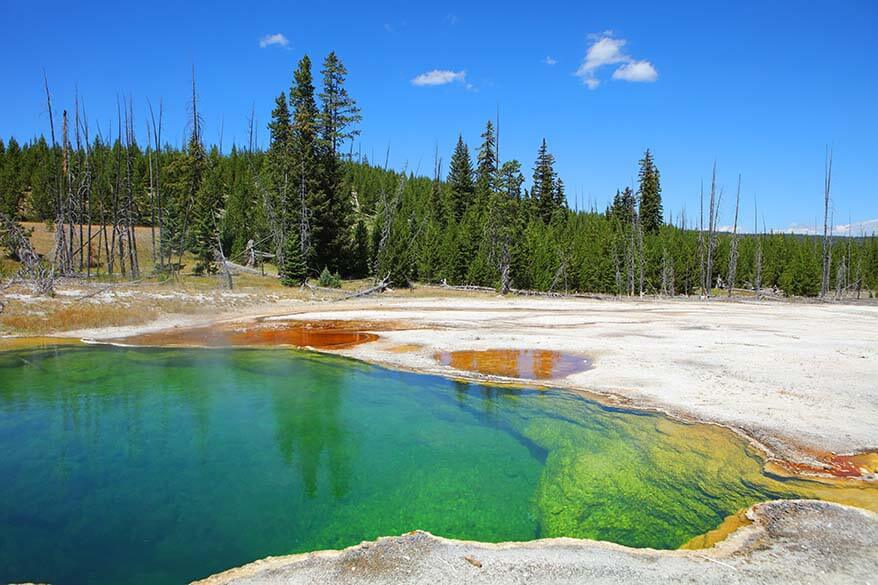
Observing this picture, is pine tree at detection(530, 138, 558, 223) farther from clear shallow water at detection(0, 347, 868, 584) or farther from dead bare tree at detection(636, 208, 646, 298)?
clear shallow water at detection(0, 347, 868, 584)

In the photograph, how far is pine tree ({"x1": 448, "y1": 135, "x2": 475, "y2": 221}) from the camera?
76375 mm

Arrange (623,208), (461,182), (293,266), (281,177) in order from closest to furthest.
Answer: (293,266) < (281,177) < (461,182) < (623,208)

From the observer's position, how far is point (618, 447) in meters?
10.9

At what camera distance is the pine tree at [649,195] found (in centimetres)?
8400

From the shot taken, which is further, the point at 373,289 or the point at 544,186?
the point at 544,186

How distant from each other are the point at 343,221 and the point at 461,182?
3270 centimetres

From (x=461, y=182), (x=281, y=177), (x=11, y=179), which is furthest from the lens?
(x=461, y=182)

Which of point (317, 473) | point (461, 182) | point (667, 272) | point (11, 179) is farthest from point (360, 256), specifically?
point (11, 179)

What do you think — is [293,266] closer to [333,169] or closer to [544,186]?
[333,169]

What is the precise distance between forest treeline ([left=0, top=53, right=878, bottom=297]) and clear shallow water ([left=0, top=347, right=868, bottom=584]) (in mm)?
23254

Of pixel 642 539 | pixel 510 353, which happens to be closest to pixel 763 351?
A: pixel 510 353

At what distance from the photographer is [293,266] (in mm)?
41125

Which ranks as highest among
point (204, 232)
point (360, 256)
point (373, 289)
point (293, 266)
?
point (204, 232)

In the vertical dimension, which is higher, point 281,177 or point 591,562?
point 281,177
